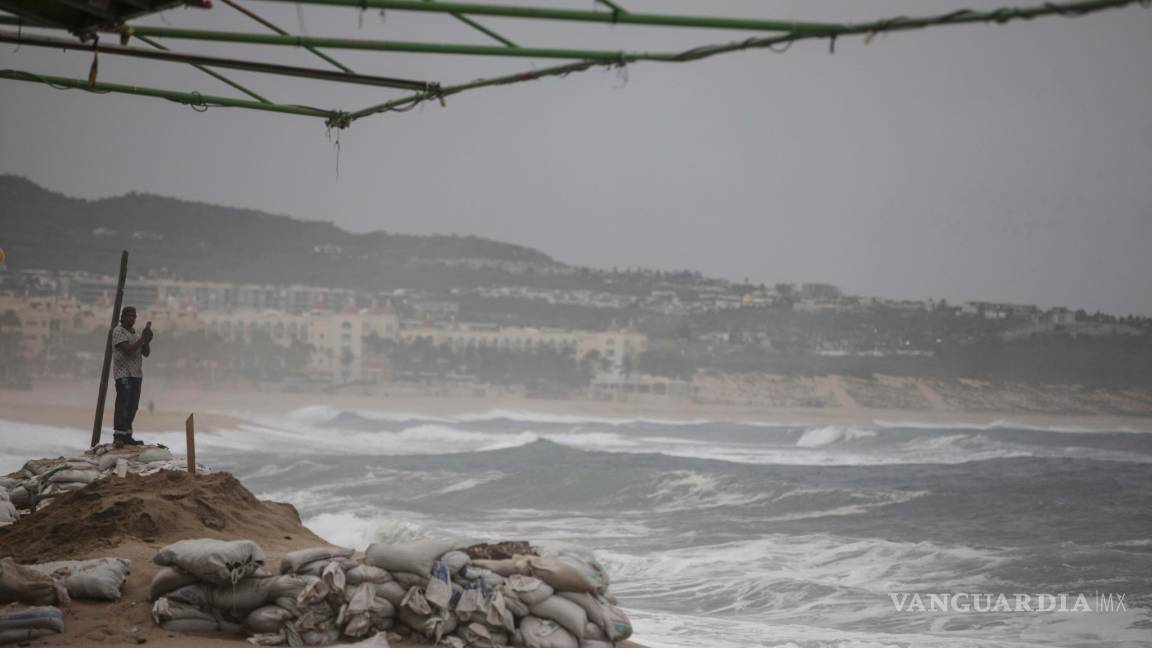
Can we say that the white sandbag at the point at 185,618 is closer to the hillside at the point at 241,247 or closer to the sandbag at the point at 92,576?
the sandbag at the point at 92,576

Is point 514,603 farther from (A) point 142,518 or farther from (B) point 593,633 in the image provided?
(A) point 142,518

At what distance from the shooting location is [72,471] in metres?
10.2

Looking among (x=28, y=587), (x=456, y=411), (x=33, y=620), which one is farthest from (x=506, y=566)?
(x=456, y=411)

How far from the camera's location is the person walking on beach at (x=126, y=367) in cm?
1164

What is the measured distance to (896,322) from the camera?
47781mm

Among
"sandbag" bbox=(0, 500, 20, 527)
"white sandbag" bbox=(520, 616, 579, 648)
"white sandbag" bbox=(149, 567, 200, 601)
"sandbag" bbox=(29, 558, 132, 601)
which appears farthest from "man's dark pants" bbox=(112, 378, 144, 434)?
"white sandbag" bbox=(520, 616, 579, 648)

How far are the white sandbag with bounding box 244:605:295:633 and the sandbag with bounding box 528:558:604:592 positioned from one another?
4.84ft

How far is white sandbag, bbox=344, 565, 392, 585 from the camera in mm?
6941

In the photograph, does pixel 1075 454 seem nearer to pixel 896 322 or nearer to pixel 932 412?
pixel 932 412

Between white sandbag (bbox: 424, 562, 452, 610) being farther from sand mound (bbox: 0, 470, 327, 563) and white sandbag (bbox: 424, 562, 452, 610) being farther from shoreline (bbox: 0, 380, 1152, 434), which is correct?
shoreline (bbox: 0, 380, 1152, 434)

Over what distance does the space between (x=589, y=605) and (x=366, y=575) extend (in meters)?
1.34

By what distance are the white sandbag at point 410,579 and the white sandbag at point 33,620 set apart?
1.90 metres

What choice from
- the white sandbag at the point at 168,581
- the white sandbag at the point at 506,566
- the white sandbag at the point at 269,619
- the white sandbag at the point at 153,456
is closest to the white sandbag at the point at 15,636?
the white sandbag at the point at 168,581

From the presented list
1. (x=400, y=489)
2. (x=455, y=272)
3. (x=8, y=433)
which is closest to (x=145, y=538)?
(x=400, y=489)
